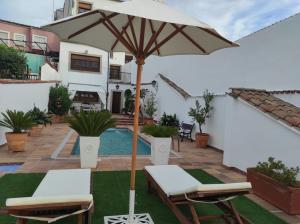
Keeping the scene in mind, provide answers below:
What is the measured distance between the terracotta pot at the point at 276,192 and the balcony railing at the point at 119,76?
2540 centimetres

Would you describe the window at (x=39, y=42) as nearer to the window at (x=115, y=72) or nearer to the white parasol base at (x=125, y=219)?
the window at (x=115, y=72)

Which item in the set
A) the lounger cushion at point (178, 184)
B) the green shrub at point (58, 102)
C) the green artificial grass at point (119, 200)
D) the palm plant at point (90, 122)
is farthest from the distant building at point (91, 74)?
the lounger cushion at point (178, 184)

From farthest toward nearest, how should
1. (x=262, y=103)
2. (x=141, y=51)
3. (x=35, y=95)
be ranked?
(x=35, y=95), (x=262, y=103), (x=141, y=51)

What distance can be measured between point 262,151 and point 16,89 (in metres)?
11.1

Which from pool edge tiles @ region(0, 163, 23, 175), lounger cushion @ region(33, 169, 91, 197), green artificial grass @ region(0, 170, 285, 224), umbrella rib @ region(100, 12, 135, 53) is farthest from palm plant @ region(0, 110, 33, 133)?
umbrella rib @ region(100, 12, 135, 53)

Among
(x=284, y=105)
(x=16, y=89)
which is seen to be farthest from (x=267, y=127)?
(x=16, y=89)

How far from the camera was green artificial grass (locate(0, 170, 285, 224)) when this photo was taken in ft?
16.6

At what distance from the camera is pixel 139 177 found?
24.5 ft

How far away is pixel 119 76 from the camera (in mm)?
31297

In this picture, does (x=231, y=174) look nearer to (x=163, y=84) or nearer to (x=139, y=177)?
(x=139, y=177)

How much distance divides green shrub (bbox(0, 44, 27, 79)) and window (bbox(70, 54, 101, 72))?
1062cm

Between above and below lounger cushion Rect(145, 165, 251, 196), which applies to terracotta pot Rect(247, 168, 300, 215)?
below

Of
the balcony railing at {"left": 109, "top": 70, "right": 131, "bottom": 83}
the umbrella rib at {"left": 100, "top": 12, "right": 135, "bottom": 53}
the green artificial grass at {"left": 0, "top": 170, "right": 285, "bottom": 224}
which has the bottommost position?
the green artificial grass at {"left": 0, "top": 170, "right": 285, "bottom": 224}

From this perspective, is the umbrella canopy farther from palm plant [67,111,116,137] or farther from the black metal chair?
the black metal chair
